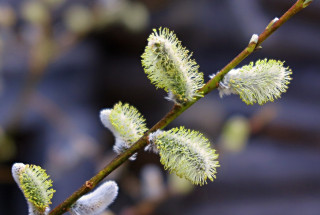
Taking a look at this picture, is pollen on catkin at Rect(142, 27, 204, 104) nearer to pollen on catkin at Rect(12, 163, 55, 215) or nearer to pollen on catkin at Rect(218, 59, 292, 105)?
pollen on catkin at Rect(218, 59, 292, 105)

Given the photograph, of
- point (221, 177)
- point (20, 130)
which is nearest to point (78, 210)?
point (20, 130)

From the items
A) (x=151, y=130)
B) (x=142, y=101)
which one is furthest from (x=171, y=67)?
(x=142, y=101)

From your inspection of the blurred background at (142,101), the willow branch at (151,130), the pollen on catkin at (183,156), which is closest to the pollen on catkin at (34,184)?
the willow branch at (151,130)

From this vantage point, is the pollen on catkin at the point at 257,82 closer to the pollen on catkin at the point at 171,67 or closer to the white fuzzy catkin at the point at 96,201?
the pollen on catkin at the point at 171,67

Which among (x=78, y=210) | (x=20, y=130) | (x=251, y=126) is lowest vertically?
(x=78, y=210)

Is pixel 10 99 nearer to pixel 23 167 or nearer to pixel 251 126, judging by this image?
pixel 251 126

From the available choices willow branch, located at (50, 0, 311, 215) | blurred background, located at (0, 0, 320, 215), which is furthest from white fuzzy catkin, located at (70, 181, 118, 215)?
blurred background, located at (0, 0, 320, 215)

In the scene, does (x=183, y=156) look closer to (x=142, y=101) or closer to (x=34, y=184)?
(x=34, y=184)
